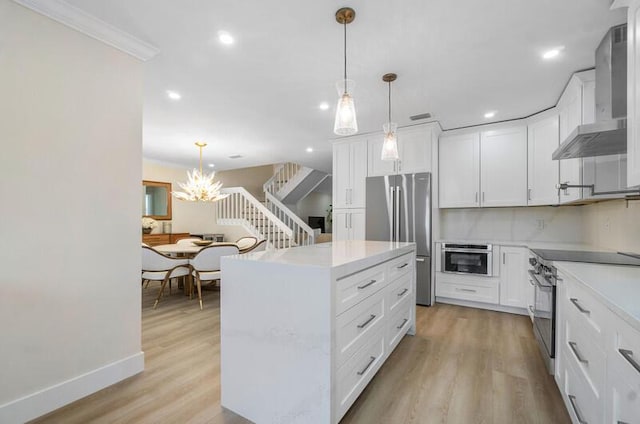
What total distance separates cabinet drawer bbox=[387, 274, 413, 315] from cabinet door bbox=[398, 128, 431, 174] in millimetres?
1847

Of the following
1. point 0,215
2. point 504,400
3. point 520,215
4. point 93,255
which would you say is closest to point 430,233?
point 520,215

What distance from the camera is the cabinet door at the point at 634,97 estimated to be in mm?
1433

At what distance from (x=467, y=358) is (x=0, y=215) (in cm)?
337

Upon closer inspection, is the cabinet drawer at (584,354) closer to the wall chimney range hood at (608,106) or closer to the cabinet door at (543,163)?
the wall chimney range hood at (608,106)

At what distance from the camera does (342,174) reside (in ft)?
15.2

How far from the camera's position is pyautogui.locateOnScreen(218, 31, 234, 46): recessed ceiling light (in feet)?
6.74

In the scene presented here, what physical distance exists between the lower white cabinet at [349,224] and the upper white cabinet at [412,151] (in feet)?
2.37

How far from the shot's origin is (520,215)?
3.96 m

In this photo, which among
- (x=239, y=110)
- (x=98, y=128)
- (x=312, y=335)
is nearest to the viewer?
(x=312, y=335)

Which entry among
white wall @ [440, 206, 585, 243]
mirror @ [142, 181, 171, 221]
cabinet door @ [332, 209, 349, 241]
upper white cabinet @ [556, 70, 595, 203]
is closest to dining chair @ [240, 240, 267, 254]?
cabinet door @ [332, 209, 349, 241]

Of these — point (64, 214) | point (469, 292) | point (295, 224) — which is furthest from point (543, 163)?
point (295, 224)

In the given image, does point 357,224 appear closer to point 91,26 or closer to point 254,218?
point 254,218

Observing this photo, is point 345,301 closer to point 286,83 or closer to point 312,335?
point 312,335

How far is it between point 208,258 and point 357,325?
2723 millimetres
